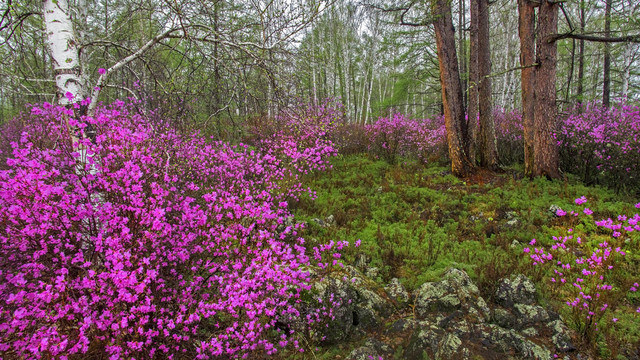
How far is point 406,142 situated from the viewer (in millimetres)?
11203

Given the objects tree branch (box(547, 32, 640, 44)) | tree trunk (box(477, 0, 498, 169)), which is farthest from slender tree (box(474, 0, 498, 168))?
tree branch (box(547, 32, 640, 44))

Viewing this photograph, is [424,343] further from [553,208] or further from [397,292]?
[553,208]

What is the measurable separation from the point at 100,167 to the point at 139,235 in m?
0.77

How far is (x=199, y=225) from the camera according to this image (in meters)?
3.05

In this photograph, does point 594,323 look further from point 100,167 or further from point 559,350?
point 100,167

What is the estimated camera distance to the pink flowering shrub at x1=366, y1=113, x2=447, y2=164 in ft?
34.8

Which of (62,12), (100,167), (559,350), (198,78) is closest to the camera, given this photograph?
(100,167)

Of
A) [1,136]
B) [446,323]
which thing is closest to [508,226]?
A: [446,323]

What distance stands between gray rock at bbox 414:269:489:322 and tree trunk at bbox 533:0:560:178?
212 inches

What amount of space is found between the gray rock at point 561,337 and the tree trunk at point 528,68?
558 cm

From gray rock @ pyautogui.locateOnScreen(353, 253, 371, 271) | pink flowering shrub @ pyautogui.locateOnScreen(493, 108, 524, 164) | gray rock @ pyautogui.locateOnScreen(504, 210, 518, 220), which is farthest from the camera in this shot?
pink flowering shrub @ pyautogui.locateOnScreen(493, 108, 524, 164)

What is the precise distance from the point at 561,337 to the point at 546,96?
6.19 metres

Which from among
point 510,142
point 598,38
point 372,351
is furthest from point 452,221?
point 510,142

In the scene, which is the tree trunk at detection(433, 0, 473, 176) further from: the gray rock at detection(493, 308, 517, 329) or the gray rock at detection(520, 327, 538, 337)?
the gray rock at detection(520, 327, 538, 337)
